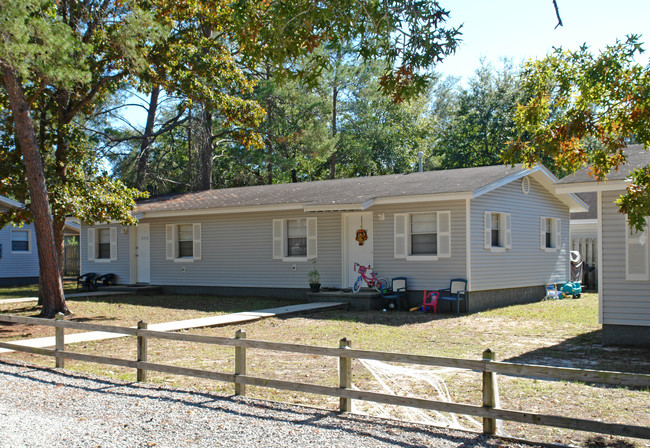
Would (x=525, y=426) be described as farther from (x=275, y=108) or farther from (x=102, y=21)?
(x=275, y=108)

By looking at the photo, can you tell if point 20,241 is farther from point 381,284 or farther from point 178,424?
point 178,424

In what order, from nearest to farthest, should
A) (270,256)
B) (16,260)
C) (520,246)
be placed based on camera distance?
(520,246) → (270,256) → (16,260)

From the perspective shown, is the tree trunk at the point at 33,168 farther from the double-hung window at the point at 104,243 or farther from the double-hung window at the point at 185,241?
the double-hung window at the point at 104,243

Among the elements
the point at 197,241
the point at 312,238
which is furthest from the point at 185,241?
the point at 312,238

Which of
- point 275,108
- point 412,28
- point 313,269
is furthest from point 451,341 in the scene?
point 275,108

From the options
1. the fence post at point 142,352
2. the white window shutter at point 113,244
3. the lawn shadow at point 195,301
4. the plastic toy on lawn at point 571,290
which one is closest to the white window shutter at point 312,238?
the lawn shadow at point 195,301

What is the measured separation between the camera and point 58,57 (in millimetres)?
12875

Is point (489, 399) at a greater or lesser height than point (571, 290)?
greater

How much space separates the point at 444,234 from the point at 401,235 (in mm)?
1278

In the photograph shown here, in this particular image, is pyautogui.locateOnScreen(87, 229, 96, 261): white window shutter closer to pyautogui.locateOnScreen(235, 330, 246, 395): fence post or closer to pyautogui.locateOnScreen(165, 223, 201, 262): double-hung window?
pyautogui.locateOnScreen(165, 223, 201, 262): double-hung window

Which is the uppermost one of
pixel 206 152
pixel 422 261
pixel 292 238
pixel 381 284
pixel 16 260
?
pixel 206 152

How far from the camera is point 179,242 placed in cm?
2269

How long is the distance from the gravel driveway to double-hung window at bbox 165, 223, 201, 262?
48.3ft

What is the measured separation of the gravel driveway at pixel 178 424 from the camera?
561 centimetres
